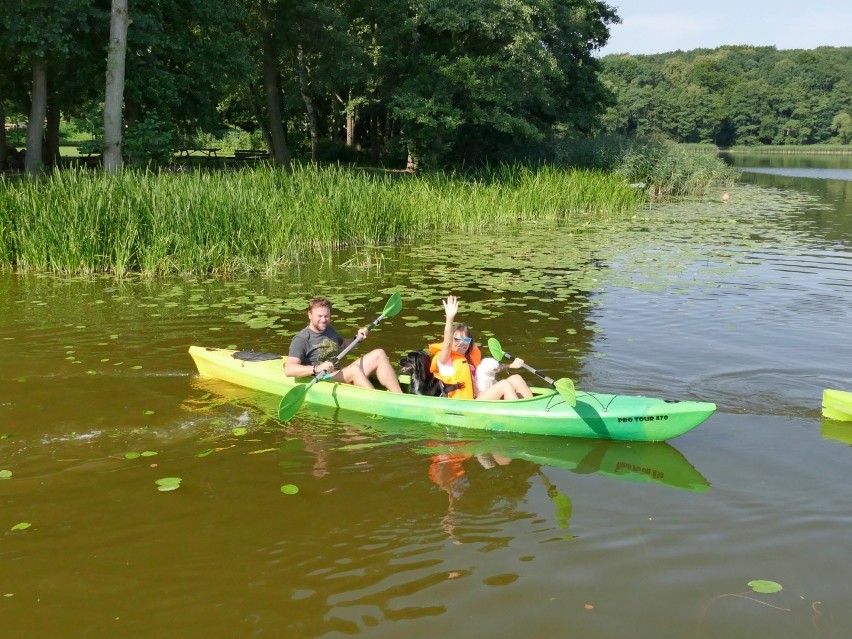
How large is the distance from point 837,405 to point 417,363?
3.14m

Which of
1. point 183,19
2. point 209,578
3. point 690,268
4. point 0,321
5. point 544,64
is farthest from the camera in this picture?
point 544,64

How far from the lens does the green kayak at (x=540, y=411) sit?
544 centimetres

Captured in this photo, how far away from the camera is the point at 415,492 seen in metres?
4.80

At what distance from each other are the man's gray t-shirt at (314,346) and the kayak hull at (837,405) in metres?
3.82

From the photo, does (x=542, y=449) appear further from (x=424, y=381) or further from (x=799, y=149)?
(x=799, y=149)

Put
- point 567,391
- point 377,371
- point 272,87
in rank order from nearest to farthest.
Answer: point 567,391, point 377,371, point 272,87

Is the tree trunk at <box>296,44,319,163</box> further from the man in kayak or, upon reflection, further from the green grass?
the green grass

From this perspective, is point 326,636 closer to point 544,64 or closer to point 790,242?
point 790,242

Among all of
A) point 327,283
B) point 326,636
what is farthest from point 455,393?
point 327,283

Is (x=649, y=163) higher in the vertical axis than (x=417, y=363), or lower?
higher

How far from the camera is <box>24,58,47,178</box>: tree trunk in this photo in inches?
693

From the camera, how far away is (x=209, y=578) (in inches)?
149

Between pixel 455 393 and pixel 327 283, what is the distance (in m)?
5.38

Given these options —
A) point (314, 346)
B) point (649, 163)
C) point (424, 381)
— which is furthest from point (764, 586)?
point (649, 163)
